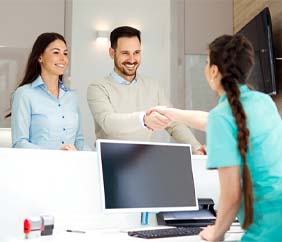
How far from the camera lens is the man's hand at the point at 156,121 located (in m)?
2.32

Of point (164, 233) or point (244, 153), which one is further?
point (164, 233)

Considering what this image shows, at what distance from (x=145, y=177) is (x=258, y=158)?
2.74 ft

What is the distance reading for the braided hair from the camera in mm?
1300

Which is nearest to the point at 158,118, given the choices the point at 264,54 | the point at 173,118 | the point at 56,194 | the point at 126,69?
the point at 173,118

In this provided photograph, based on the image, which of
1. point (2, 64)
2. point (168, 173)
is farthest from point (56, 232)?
point (2, 64)

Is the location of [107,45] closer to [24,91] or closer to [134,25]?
[134,25]

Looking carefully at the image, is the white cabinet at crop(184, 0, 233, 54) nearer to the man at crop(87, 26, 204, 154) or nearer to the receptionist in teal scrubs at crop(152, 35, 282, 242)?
the man at crop(87, 26, 204, 154)

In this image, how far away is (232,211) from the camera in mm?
1324

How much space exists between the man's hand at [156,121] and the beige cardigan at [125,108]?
97 mm

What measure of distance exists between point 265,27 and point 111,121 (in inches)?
53.6

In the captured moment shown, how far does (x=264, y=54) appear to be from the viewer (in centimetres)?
328

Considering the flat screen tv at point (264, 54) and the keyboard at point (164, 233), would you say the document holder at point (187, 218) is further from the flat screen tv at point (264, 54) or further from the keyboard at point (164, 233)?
the flat screen tv at point (264, 54)

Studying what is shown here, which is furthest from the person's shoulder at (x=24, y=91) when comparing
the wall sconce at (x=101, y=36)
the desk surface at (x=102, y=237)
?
the wall sconce at (x=101, y=36)

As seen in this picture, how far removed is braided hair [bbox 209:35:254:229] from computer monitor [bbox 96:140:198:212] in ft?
2.47
